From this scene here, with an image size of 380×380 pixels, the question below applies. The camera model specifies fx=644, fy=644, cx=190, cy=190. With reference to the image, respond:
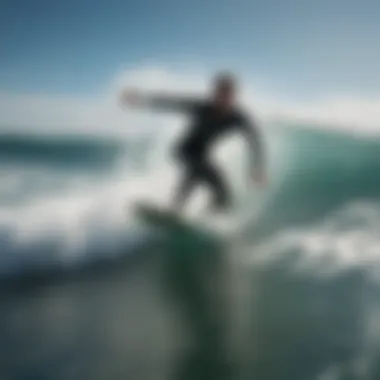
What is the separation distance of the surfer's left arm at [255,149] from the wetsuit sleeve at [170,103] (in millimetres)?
113

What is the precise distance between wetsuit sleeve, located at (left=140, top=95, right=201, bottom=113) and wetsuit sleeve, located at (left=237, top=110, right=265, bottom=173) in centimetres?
11

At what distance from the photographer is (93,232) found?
1.46 m

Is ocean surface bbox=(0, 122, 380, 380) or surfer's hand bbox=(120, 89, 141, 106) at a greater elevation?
surfer's hand bbox=(120, 89, 141, 106)

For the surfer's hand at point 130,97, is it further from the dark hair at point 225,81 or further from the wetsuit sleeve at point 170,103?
the dark hair at point 225,81

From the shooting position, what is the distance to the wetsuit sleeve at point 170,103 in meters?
1.46

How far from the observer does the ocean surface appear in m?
1.39

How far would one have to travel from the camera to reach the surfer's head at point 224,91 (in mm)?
1445

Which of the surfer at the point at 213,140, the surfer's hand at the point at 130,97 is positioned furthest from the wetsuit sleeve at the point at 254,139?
the surfer's hand at the point at 130,97

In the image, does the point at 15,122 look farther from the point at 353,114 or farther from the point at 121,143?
the point at 353,114

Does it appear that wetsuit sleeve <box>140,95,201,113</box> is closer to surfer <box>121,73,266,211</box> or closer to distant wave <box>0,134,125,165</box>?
surfer <box>121,73,266,211</box>

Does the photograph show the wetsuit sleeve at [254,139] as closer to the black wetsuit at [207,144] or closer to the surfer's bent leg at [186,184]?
the black wetsuit at [207,144]

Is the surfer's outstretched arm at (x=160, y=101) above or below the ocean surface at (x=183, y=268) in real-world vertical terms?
above

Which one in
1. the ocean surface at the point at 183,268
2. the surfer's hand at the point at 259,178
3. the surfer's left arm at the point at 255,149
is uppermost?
the surfer's left arm at the point at 255,149

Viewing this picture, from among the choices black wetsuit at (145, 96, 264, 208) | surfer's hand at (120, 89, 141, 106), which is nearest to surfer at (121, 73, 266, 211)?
black wetsuit at (145, 96, 264, 208)
